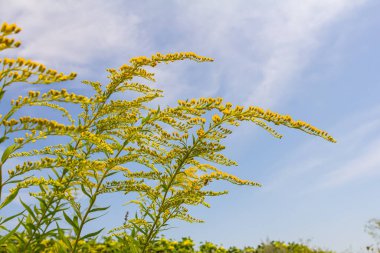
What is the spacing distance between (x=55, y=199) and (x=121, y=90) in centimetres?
161

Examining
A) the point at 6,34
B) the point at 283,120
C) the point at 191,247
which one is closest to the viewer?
the point at 6,34

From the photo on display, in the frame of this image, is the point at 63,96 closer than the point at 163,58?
Yes

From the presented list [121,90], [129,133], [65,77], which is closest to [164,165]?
[129,133]

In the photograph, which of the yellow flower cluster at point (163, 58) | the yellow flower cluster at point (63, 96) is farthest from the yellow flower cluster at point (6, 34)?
the yellow flower cluster at point (163, 58)

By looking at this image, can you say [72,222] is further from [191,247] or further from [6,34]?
[191,247]

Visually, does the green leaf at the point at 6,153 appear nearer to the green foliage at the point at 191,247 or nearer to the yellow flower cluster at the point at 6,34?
the yellow flower cluster at the point at 6,34

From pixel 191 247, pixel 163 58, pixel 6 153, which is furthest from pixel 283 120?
pixel 191 247

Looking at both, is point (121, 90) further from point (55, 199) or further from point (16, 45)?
point (16, 45)

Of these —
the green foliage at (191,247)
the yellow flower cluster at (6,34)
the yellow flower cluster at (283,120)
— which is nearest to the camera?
the yellow flower cluster at (6,34)

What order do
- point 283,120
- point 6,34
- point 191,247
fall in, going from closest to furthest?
point 6,34
point 283,120
point 191,247

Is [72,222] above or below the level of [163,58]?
below

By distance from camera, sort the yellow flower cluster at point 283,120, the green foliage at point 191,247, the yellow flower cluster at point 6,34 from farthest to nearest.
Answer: the green foliage at point 191,247 < the yellow flower cluster at point 283,120 < the yellow flower cluster at point 6,34

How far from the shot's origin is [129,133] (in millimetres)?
5074

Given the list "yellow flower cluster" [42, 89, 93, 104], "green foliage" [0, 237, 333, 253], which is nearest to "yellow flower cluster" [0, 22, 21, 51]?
"yellow flower cluster" [42, 89, 93, 104]
